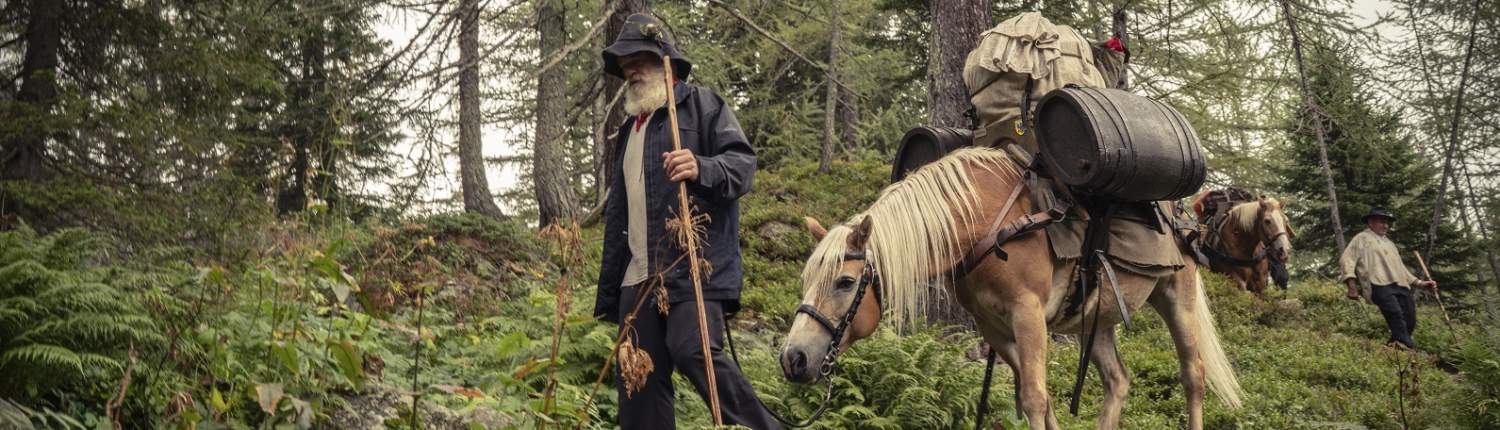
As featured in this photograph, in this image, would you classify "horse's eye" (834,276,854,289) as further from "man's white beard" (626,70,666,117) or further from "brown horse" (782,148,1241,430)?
"man's white beard" (626,70,666,117)

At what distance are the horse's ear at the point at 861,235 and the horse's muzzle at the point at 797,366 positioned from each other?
1.98 ft

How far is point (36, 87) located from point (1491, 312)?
10.8m

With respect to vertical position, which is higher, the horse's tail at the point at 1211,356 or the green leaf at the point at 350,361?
the green leaf at the point at 350,361

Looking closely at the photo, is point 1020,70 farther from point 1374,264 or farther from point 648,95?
point 1374,264

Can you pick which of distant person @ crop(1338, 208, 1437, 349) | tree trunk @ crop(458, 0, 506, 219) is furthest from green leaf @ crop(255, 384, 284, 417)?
distant person @ crop(1338, 208, 1437, 349)

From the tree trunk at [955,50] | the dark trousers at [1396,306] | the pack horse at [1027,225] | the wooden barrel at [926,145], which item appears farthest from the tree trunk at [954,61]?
the dark trousers at [1396,306]

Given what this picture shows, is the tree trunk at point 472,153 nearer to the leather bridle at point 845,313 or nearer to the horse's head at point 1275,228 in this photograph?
the horse's head at point 1275,228

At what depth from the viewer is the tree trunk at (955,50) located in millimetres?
9227

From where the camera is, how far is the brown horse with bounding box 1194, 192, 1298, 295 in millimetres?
13594

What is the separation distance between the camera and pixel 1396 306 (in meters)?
13.5

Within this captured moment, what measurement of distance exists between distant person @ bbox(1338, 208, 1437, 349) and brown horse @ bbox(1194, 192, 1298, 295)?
820mm

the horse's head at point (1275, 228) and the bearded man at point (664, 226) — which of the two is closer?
the bearded man at point (664, 226)

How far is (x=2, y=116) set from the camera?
27.4ft

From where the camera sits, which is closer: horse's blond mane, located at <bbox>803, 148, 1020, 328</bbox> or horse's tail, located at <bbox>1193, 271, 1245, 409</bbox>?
horse's blond mane, located at <bbox>803, 148, 1020, 328</bbox>
